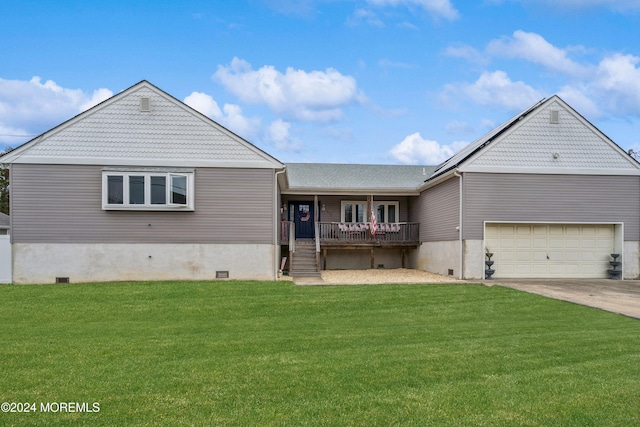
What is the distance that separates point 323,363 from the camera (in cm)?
640

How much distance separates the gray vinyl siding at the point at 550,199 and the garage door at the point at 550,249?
18.3 inches

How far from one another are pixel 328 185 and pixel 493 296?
11186mm

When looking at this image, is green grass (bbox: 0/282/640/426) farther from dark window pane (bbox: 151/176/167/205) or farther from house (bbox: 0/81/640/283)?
dark window pane (bbox: 151/176/167/205)

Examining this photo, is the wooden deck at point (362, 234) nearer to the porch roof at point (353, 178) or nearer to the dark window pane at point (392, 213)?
the porch roof at point (353, 178)

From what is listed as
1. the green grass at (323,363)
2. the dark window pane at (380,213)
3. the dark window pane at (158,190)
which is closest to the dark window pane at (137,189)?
the dark window pane at (158,190)

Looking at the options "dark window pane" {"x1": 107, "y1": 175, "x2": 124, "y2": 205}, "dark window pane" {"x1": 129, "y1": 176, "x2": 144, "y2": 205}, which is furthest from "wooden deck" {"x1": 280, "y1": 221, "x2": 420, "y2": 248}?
"dark window pane" {"x1": 107, "y1": 175, "x2": 124, "y2": 205}

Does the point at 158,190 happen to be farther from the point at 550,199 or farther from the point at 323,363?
the point at 550,199

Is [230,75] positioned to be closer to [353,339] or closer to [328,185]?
[328,185]

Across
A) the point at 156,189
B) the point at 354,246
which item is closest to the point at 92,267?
the point at 156,189

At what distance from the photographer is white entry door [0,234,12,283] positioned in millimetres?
16469

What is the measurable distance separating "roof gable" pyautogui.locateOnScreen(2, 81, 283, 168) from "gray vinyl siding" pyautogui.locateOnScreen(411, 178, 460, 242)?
6.56 m

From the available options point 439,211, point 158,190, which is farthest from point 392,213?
point 158,190

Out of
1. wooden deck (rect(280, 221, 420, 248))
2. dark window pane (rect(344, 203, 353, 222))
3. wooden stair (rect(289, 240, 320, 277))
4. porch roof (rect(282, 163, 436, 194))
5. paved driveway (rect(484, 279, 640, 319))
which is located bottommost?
paved driveway (rect(484, 279, 640, 319))

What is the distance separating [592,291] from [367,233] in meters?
9.90
